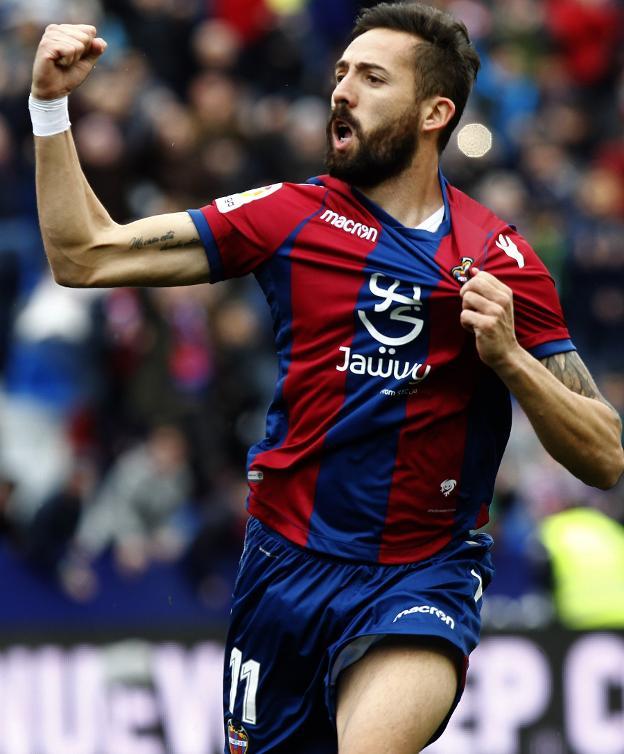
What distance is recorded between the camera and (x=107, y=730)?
8.64 m

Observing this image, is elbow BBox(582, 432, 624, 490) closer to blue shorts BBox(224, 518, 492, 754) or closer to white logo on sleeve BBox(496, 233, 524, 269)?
blue shorts BBox(224, 518, 492, 754)

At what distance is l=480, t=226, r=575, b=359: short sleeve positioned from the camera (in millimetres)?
4762

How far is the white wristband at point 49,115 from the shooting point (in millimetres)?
4531

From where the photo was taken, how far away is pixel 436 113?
16.4 ft

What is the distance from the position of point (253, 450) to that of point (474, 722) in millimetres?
4236

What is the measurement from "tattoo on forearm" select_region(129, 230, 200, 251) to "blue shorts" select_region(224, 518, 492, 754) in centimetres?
91

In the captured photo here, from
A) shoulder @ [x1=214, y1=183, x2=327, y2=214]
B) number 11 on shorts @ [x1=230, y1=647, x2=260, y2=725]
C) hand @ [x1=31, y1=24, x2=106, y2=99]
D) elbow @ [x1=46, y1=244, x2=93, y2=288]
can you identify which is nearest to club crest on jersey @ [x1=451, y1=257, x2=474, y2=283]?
shoulder @ [x1=214, y1=183, x2=327, y2=214]

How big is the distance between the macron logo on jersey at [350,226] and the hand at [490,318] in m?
0.45

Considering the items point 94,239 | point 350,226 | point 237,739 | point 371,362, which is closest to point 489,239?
point 350,226

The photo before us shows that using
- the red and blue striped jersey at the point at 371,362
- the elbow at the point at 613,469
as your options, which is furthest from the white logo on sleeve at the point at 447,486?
the elbow at the point at 613,469

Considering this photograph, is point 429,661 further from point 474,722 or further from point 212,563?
point 212,563

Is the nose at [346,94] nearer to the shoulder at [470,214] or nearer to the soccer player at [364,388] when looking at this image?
the soccer player at [364,388]

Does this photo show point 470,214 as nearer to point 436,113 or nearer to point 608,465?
point 436,113

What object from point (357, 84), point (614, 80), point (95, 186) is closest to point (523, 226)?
point (614, 80)
